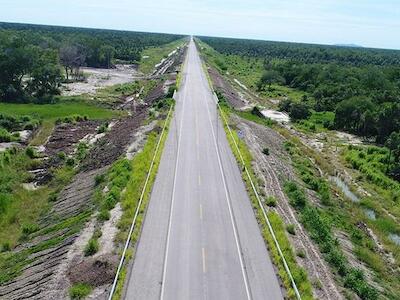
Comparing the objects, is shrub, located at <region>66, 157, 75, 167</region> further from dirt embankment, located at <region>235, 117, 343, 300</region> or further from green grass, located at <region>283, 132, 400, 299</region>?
green grass, located at <region>283, 132, 400, 299</region>

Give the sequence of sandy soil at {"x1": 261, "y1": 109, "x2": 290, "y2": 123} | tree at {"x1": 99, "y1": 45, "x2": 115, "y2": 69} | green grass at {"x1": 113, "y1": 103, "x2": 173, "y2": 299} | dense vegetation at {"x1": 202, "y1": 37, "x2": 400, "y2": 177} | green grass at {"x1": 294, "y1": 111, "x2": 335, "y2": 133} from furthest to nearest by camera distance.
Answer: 1. tree at {"x1": 99, "y1": 45, "x2": 115, "y2": 69}
2. sandy soil at {"x1": 261, "y1": 109, "x2": 290, "y2": 123}
3. green grass at {"x1": 294, "y1": 111, "x2": 335, "y2": 133}
4. dense vegetation at {"x1": 202, "y1": 37, "x2": 400, "y2": 177}
5. green grass at {"x1": 113, "y1": 103, "x2": 173, "y2": 299}

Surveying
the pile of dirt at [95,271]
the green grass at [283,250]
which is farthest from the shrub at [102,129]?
the pile of dirt at [95,271]

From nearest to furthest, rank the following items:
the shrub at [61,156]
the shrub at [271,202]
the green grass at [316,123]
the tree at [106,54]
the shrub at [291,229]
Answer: the shrub at [291,229] → the shrub at [271,202] → the shrub at [61,156] → the green grass at [316,123] → the tree at [106,54]

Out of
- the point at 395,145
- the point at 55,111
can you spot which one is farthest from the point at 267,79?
the point at 395,145

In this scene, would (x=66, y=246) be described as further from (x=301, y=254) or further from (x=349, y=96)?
(x=349, y=96)

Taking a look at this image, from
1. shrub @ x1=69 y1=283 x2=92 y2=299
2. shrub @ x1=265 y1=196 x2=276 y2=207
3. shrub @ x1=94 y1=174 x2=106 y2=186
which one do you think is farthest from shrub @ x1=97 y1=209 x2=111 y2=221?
shrub @ x1=265 y1=196 x2=276 y2=207

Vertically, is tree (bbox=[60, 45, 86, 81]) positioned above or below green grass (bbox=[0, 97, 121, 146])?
above

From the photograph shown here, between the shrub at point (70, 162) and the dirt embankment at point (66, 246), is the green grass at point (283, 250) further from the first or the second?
the shrub at point (70, 162)
